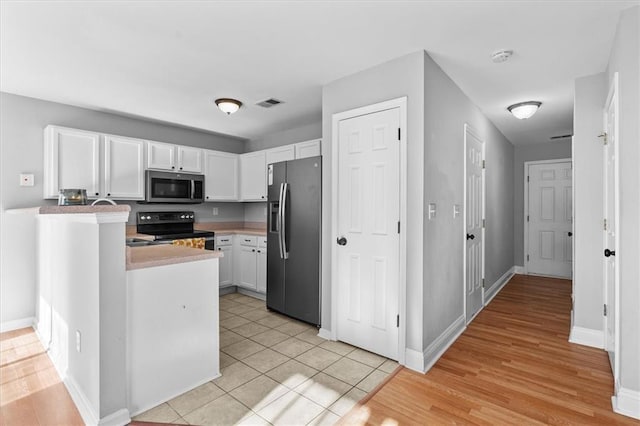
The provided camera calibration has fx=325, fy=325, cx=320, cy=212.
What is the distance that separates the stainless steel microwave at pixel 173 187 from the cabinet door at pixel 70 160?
0.57 metres

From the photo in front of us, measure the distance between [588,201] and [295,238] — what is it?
2.81 metres

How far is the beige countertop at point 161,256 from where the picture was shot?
1975 mm

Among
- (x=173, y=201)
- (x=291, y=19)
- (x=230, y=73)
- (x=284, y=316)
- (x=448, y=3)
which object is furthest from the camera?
(x=173, y=201)

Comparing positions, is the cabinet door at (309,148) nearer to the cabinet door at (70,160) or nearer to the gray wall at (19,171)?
the cabinet door at (70,160)

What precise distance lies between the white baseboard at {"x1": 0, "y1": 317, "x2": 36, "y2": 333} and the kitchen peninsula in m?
1.36

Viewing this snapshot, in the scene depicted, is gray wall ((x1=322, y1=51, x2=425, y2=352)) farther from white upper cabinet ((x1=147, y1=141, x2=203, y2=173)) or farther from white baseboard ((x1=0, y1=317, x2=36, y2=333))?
white baseboard ((x1=0, y1=317, x2=36, y2=333))

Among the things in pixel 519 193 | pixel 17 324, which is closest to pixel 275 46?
pixel 17 324

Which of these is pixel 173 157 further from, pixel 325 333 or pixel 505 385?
pixel 505 385

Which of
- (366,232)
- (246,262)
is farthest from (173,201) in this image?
(366,232)

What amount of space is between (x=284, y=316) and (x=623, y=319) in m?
2.94

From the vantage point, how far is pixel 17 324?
3.43 metres

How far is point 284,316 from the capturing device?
377cm

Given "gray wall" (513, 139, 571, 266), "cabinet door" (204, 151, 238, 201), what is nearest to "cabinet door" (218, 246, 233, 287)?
"cabinet door" (204, 151, 238, 201)

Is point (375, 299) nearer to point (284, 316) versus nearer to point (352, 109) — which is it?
point (284, 316)
